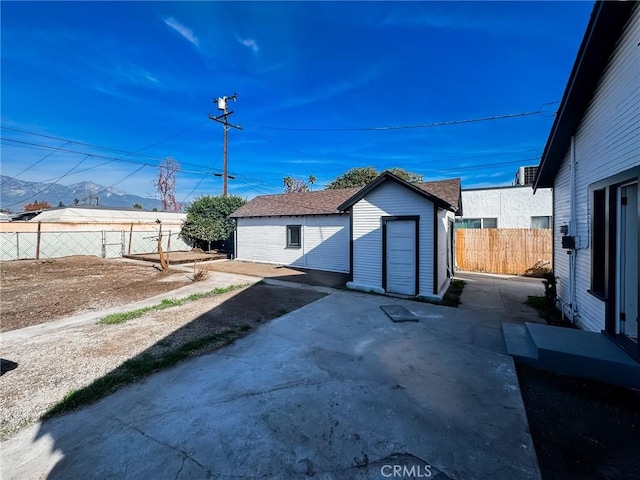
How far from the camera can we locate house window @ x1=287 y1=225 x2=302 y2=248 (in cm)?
1462

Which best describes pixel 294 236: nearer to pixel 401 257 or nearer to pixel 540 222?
pixel 401 257

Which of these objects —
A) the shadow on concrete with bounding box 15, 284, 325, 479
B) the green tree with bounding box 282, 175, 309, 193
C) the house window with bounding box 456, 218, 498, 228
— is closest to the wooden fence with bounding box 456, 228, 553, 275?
the house window with bounding box 456, 218, 498, 228

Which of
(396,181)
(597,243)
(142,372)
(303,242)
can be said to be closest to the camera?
(142,372)

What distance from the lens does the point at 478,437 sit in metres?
2.65

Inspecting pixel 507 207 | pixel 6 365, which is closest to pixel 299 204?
pixel 507 207

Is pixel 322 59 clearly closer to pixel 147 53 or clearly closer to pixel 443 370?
pixel 147 53

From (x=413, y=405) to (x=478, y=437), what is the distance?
0.68m

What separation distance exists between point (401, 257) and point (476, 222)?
33.7ft

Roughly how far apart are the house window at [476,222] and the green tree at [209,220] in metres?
15.6

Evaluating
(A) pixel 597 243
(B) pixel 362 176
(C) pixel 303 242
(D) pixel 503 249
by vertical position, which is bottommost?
(D) pixel 503 249

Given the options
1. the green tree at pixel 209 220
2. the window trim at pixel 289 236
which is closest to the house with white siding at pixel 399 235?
the window trim at pixel 289 236

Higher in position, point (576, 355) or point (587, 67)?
point (587, 67)

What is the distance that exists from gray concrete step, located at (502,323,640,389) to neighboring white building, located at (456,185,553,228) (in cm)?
1227

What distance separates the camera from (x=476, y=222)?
642 inches
